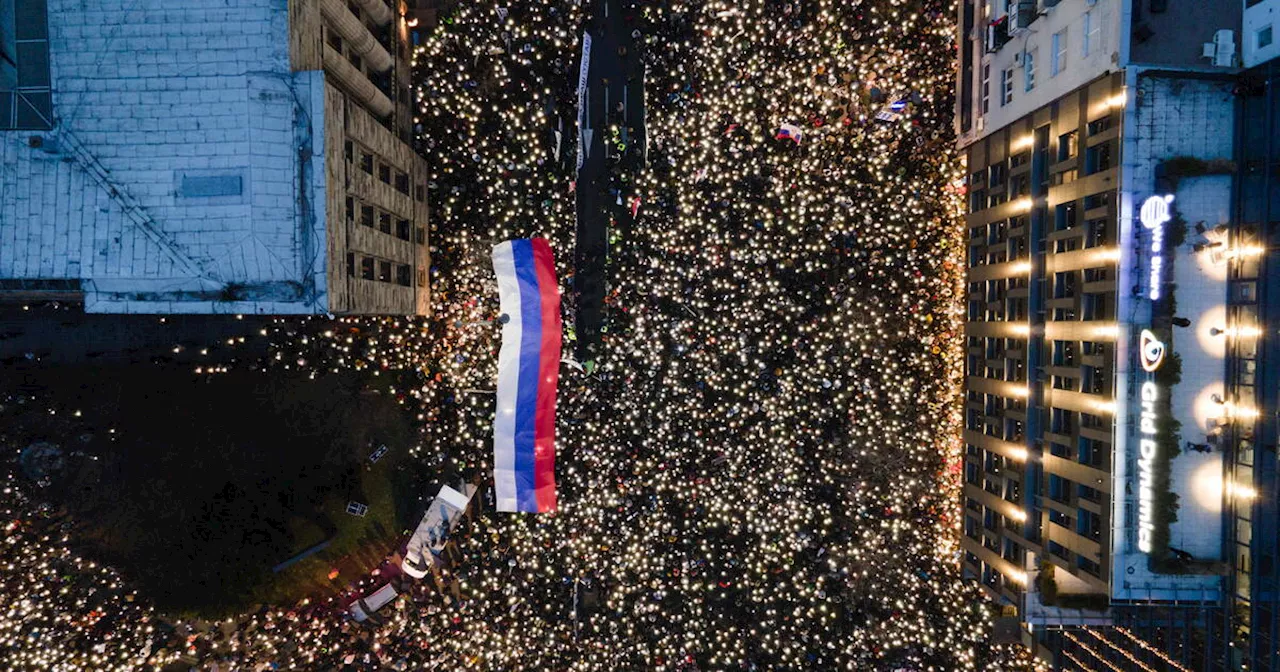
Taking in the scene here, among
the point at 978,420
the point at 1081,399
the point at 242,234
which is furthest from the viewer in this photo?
the point at 978,420

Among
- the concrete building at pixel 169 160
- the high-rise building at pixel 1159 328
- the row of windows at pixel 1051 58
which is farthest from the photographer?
the row of windows at pixel 1051 58

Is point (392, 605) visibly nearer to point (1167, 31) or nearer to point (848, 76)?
point (848, 76)

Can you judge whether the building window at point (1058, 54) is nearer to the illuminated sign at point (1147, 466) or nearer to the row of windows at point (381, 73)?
the illuminated sign at point (1147, 466)

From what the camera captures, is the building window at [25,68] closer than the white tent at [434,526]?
Yes

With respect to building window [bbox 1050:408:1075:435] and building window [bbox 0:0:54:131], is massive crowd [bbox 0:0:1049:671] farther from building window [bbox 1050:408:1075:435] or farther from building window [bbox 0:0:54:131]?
building window [bbox 0:0:54:131]

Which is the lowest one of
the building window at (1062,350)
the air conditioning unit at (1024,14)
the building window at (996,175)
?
the building window at (1062,350)

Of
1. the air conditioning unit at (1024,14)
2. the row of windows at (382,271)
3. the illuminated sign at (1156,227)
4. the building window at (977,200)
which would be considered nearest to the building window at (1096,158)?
the illuminated sign at (1156,227)

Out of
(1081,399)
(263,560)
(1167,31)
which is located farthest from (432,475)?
(1167,31)
